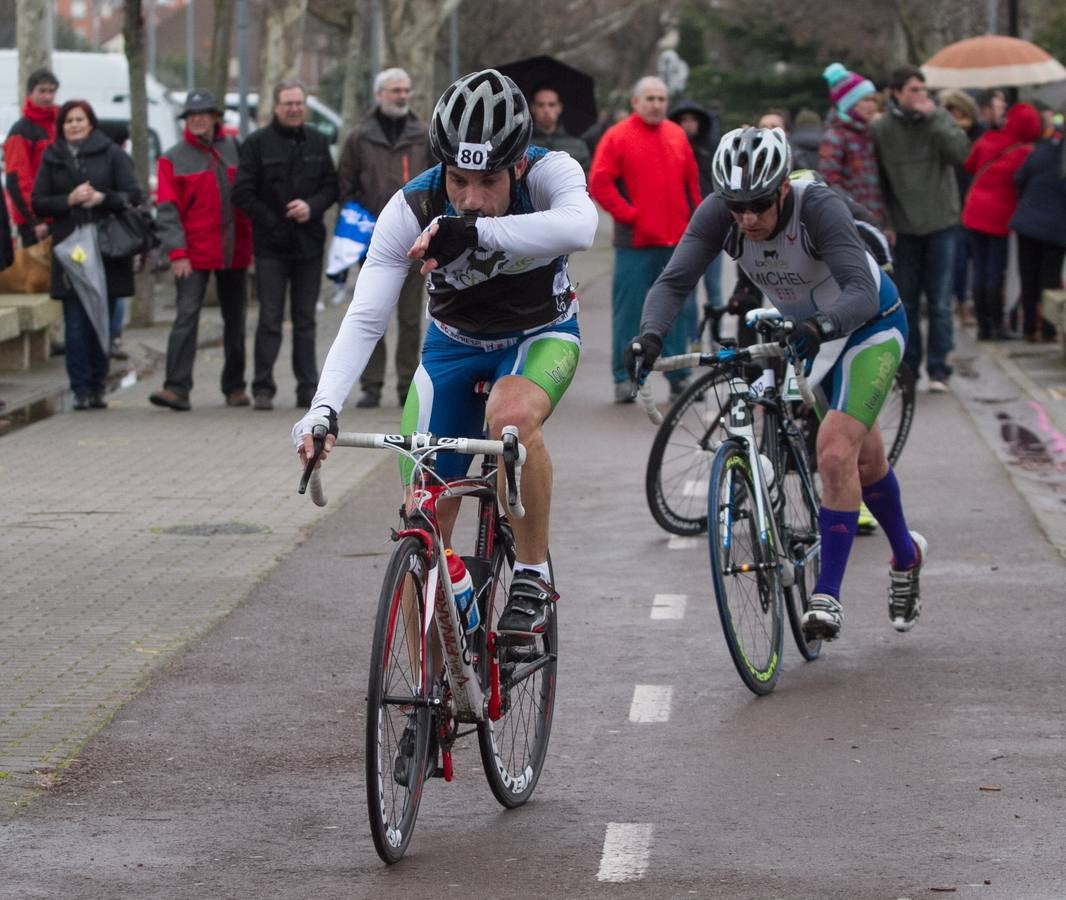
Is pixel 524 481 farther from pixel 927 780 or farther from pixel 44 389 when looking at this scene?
pixel 44 389

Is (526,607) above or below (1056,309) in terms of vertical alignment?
above

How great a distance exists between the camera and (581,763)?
628 cm

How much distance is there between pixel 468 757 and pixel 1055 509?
16.6 ft

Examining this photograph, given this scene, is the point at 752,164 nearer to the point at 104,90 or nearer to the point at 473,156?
the point at 473,156

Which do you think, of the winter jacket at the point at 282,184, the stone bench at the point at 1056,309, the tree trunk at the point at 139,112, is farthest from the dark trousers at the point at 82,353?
the stone bench at the point at 1056,309

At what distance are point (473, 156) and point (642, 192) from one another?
8.90m

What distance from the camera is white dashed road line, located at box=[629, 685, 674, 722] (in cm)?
678

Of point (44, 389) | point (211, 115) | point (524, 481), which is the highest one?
point (211, 115)

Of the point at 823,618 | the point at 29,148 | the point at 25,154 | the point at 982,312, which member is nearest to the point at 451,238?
the point at 823,618

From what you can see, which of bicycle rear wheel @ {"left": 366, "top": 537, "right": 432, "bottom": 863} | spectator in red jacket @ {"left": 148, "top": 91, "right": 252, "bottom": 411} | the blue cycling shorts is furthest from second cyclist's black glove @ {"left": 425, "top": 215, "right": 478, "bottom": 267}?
spectator in red jacket @ {"left": 148, "top": 91, "right": 252, "bottom": 411}

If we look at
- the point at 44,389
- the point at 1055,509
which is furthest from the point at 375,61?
the point at 1055,509

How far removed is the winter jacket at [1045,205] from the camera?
17797 millimetres

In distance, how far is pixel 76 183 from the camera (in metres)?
14.1

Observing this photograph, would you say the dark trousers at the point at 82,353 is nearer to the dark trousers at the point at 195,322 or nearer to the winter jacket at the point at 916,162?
the dark trousers at the point at 195,322
